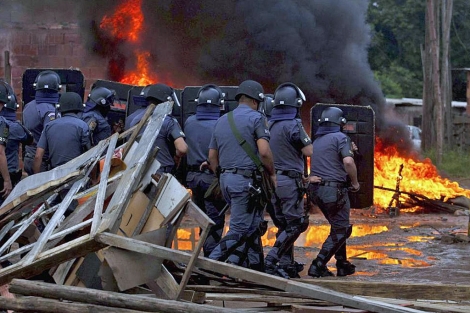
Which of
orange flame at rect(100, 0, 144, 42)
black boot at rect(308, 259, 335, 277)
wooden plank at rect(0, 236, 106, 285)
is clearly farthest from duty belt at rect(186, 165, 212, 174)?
orange flame at rect(100, 0, 144, 42)

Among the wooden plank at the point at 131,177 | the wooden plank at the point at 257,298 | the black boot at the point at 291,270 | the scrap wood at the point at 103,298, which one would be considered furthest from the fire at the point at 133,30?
the scrap wood at the point at 103,298

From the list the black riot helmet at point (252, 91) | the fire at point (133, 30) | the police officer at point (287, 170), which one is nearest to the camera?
the black riot helmet at point (252, 91)

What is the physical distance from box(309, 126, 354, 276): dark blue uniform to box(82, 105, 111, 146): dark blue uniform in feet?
8.28

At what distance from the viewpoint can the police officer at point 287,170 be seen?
8844 millimetres

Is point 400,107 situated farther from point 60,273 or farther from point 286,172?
point 60,273

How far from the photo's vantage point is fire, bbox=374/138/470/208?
15398 millimetres

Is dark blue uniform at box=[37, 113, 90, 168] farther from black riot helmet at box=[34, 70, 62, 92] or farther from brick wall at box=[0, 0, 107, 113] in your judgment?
brick wall at box=[0, 0, 107, 113]

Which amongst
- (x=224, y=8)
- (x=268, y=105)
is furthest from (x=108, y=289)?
(x=224, y=8)

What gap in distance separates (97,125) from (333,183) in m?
2.83

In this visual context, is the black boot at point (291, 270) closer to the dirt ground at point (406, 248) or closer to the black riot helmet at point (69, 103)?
the dirt ground at point (406, 248)

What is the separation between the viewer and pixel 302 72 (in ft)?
55.4

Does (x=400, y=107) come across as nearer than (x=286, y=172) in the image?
No

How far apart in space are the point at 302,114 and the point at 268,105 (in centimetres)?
608

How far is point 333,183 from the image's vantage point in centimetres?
918
